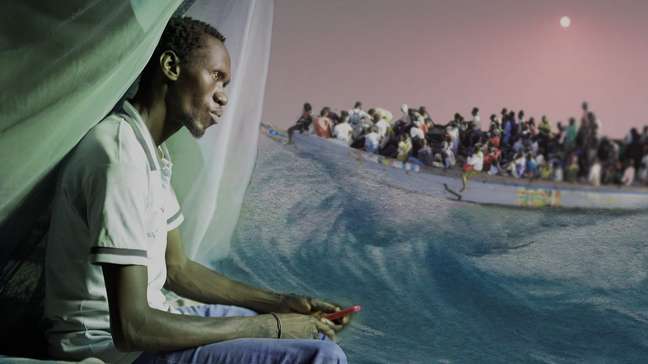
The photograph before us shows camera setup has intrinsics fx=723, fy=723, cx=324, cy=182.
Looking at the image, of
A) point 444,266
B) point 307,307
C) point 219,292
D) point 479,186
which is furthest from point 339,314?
point 479,186

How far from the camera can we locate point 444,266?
4273 mm

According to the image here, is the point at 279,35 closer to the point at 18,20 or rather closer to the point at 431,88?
the point at 431,88

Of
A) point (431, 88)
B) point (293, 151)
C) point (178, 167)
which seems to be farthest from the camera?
point (431, 88)

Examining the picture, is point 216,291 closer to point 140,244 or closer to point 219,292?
point 219,292

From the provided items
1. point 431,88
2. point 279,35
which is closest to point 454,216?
point 431,88

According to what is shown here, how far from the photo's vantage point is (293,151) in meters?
4.70


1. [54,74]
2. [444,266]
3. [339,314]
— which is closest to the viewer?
[54,74]

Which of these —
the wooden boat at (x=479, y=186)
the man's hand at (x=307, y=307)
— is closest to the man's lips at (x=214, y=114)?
the man's hand at (x=307, y=307)

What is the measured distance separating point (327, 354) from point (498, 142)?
4.44 m

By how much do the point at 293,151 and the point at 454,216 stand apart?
1167 mm

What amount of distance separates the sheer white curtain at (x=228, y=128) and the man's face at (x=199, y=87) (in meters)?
0.49

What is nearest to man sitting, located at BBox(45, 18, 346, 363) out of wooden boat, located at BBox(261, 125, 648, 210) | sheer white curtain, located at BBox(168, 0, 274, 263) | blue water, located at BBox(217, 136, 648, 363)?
sheer white curtain, located at BBox(168, 0, 274, 263)

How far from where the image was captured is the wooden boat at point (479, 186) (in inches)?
194

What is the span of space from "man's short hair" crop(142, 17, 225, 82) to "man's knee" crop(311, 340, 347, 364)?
469 mm
